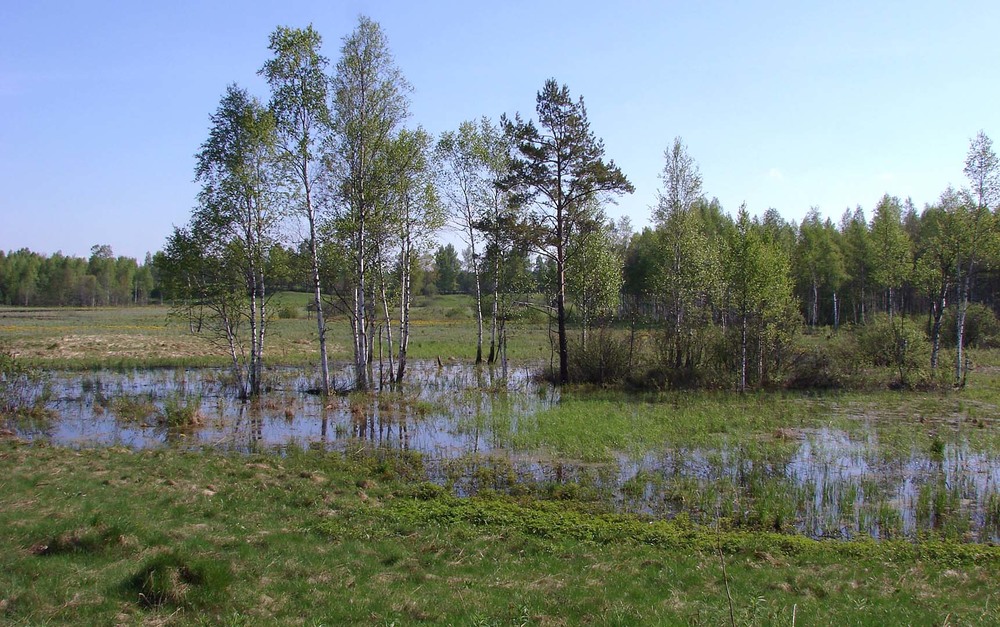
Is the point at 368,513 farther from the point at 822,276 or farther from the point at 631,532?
the point at 822,276

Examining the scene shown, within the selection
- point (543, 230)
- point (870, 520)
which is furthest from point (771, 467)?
point (543, 230)

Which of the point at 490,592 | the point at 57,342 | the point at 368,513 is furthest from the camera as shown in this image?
the point at 57,342

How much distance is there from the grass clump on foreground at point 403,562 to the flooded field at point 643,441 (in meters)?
1.70

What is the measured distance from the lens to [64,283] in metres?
127

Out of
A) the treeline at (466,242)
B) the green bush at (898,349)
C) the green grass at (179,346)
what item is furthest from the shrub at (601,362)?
the green bush at (898,349)

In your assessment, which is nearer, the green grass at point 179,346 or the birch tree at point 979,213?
the birch tree at point 979,213

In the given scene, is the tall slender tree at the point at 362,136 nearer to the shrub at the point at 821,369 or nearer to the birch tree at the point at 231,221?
the birch tree at the point at 231,221

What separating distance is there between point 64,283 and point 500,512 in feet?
479

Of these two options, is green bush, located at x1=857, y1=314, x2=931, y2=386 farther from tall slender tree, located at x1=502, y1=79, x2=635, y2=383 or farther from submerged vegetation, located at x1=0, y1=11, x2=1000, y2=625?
tall slender tree, located at x1=502, y1=79, x2=635, y2=383

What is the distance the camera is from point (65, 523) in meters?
9.93

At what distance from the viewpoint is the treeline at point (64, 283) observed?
128 m

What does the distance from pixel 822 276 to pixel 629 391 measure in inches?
1841

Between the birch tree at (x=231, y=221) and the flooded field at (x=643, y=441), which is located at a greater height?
the birch tree at (x=231, y=221)

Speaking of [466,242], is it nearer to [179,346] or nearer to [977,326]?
[179,346]
